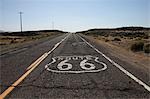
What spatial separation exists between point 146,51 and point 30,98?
13714 millimetres

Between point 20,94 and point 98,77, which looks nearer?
point 20,94

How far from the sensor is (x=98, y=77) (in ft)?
24.6

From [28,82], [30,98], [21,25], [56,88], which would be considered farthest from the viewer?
[21,25]

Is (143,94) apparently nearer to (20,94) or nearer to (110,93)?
(110,93)

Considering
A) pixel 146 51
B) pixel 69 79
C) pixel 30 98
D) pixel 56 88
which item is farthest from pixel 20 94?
pixel 146 51

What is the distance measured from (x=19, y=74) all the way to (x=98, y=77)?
2.73 m

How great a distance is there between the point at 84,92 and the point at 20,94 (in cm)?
148

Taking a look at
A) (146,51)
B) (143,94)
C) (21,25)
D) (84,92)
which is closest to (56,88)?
(84,92)

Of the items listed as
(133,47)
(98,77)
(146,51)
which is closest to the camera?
(98,77)

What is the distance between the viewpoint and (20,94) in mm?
5523

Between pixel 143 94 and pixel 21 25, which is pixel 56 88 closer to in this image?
pixel 143 94

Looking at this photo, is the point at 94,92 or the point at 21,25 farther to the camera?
the point at 21,25

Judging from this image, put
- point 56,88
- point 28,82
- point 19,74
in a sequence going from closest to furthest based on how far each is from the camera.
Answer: point 56,88 < point 28,82 < point 19,74

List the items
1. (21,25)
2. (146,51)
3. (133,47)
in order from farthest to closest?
1. (21,25)
2. (133,47)
3. (146,51)
